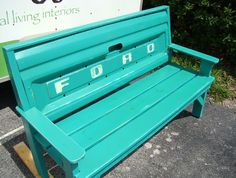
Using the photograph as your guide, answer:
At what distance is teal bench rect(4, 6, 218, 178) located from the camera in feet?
6.28

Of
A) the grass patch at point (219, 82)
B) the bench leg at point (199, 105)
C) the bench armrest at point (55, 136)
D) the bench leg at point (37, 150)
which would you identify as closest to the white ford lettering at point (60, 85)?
the bench armrest at point (55, 136)

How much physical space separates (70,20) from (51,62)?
119cm

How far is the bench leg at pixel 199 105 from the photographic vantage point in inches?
123

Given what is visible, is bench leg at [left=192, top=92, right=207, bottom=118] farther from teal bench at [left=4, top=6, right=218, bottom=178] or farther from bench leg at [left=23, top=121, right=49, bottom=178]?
bench leg at [left=23, top=121, right=49, bottom=178]

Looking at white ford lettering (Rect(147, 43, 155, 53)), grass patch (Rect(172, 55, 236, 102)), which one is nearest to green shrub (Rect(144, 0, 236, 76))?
grass patch (Rect(172, 55, 236, 102))

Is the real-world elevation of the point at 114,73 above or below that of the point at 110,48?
below

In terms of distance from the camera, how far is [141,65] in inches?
115

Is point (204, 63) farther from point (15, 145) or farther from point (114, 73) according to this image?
point (15, 145)

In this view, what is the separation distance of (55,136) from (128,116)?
0.79m

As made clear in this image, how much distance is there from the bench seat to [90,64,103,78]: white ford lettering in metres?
0.27

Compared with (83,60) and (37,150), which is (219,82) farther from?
(37,150)

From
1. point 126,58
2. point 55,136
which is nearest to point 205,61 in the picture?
point 126,58

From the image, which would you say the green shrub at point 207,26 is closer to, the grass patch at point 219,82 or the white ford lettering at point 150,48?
the grass patch at point 219,82

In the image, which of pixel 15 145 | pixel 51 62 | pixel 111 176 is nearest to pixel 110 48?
pixel 51 62
